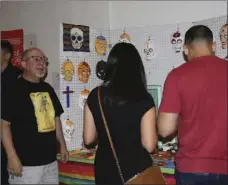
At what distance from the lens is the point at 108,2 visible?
7.35 ft

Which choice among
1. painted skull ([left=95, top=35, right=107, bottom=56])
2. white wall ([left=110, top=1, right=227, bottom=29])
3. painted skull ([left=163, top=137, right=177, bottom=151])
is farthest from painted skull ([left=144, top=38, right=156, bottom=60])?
painted skull ([left=163, top=137, right=177, bottom=151])

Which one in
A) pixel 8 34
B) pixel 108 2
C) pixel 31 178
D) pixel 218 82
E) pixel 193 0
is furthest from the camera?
pixel 108 2

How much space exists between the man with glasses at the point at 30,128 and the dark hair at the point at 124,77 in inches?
24.4

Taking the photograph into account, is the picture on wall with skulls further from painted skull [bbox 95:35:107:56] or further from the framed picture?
the framed picture

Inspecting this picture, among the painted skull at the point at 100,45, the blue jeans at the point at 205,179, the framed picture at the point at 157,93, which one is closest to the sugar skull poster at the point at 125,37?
the painted skull at the point at 100,45

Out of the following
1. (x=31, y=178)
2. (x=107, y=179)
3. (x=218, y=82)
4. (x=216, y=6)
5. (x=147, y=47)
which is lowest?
(x=31, y=178)

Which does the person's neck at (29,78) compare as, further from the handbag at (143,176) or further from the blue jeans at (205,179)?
the blue jeans at (205,179)

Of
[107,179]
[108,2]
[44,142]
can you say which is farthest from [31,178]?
[108,2]

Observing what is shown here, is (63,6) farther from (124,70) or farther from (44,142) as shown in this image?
(124,70)

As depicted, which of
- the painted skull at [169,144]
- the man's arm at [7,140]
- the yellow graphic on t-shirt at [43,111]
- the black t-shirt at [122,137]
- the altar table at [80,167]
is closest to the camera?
the black t-shirt at [122,137]

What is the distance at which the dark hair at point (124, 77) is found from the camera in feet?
3.88

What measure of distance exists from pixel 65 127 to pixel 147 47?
73 centimetres

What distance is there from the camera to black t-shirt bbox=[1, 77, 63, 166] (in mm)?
1629

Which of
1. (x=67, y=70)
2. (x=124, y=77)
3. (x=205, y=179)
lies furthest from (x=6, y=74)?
(x=205, y=179)
